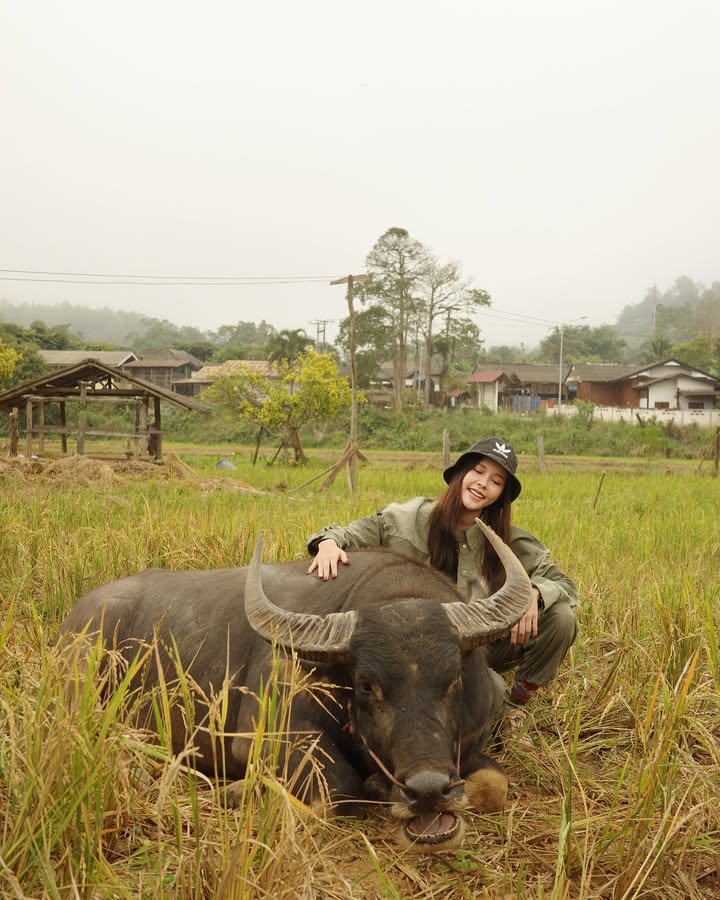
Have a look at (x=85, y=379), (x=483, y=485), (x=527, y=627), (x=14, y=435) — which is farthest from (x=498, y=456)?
(x=14, y=435)

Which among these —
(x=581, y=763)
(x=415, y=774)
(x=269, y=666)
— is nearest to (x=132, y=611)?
(x=269, y=666)

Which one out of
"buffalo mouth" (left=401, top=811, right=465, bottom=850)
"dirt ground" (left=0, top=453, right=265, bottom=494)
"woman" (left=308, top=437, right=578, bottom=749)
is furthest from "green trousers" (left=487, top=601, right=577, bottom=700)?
"dirt ground" (left=0, top=453, right=265, bottom=494)

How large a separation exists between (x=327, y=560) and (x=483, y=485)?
2.69 feet

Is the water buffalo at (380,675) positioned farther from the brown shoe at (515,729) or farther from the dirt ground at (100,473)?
the dirt ground at (100,473)

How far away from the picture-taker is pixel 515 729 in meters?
3.25

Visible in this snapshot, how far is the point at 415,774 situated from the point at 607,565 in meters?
3.80

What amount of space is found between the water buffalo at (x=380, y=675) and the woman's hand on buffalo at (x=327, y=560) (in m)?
0.05

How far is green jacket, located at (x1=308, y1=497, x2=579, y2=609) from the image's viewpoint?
10.9 ft

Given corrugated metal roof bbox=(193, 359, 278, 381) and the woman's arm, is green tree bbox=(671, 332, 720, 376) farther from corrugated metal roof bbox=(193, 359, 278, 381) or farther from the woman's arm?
the woman's arm

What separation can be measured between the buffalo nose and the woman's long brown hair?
1.43 metres

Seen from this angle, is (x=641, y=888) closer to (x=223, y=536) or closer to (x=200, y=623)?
(x=200, y=623)

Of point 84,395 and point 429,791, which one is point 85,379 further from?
point 429,791

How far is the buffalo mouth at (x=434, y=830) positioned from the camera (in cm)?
214

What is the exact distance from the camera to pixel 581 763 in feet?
9.77
